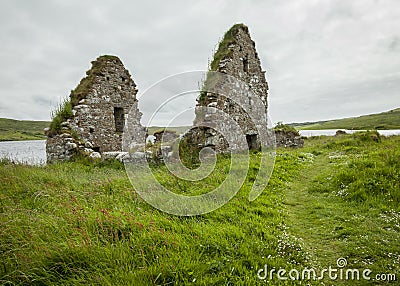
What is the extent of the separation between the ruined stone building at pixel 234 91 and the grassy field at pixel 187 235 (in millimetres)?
5112

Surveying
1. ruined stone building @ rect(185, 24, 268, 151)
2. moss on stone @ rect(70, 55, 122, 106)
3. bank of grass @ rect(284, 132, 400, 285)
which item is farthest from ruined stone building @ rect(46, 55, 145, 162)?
bank of grass @ rect(284, 132, 400, 285)

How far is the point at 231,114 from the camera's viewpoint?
1390 centimetres

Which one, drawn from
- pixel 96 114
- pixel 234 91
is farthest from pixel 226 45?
pixel 96 114

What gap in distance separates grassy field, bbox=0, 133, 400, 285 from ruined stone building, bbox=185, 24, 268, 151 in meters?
5.11

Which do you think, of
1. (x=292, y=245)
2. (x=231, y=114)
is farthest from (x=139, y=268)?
(x=231, y=114)

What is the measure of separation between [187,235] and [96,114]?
41.1 feet

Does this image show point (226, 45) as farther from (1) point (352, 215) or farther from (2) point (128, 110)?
(1) point (352, 215)

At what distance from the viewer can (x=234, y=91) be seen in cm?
1421

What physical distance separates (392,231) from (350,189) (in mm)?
2420

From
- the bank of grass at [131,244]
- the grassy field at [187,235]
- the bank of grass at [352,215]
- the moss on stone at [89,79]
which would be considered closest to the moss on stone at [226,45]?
the moss on stone at [89,79]

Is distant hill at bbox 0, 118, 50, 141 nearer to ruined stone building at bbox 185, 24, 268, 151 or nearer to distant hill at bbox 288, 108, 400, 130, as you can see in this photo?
ruined stone building at bbox 185, 24, 268, 151

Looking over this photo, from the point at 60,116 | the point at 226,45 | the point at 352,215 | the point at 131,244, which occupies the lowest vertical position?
the point at 352,215

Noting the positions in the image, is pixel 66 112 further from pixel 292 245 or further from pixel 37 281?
pixel 292 245

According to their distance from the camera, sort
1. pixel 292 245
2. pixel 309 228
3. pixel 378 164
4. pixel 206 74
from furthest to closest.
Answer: pixel 206 74
pixel 378 164
pixel 309 228
pixel 292 245
